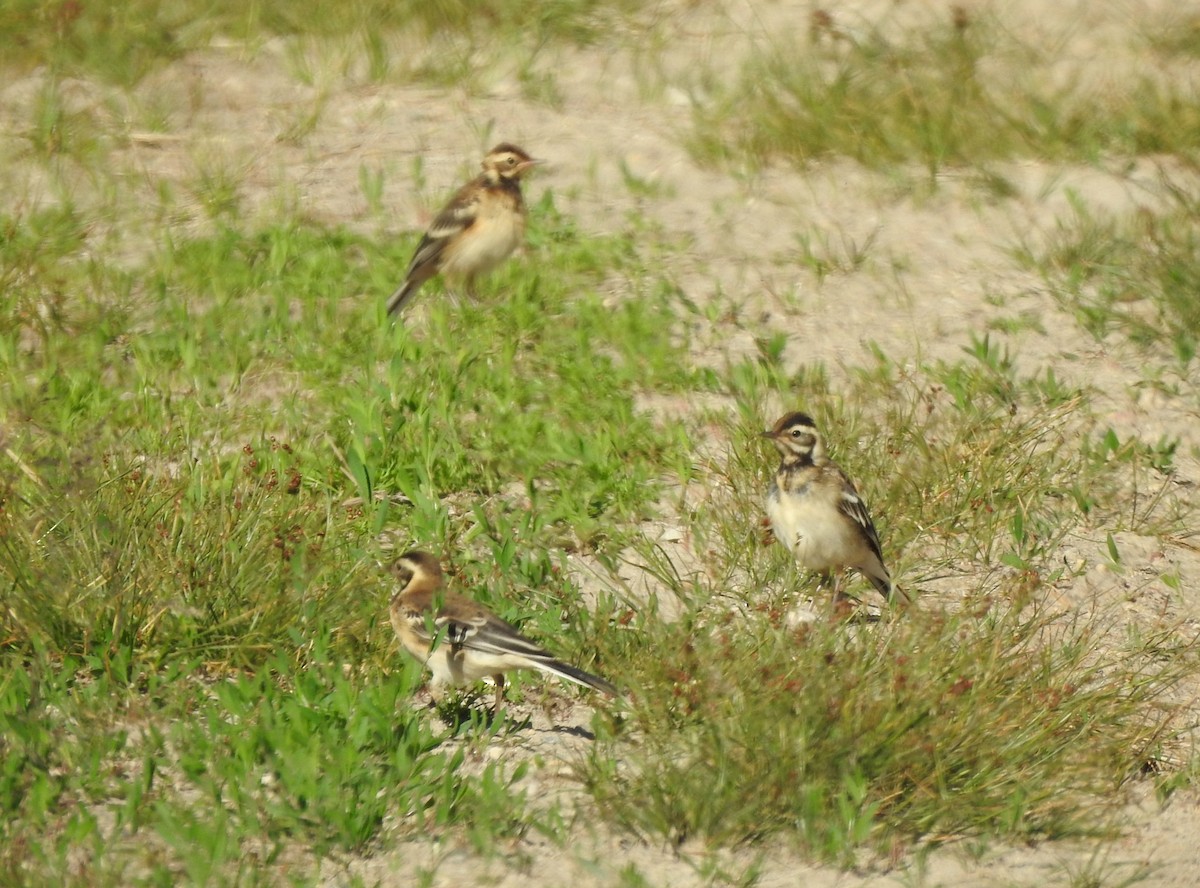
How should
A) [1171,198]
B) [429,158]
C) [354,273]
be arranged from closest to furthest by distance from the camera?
[354,273] < [1171,198] < [429,158]

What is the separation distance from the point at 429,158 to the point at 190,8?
302 centimetres

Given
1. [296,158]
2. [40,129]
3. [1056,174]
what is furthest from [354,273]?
[1056,174]

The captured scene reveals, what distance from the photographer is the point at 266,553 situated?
7215mm

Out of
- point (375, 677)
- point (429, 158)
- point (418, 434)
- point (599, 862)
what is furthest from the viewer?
point (429, 158)

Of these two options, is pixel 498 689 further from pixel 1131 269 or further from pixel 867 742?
pixel 1131 269

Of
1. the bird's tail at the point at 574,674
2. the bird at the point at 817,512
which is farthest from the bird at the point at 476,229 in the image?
the bird's tail at the point at 574,674

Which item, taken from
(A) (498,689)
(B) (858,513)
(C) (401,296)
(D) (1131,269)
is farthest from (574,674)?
(D) (1131,269)

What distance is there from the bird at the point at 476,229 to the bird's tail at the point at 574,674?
4.45 m

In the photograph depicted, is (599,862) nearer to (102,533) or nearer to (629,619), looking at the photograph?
(629,619)

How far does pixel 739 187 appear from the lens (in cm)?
1239

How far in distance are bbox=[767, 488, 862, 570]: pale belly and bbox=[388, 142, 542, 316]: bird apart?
355cm

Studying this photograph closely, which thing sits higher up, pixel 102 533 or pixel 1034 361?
pixel 102 533

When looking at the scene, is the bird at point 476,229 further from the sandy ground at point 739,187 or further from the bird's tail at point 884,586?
the bird's tail at point 884,586

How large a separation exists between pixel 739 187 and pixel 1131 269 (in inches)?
112
